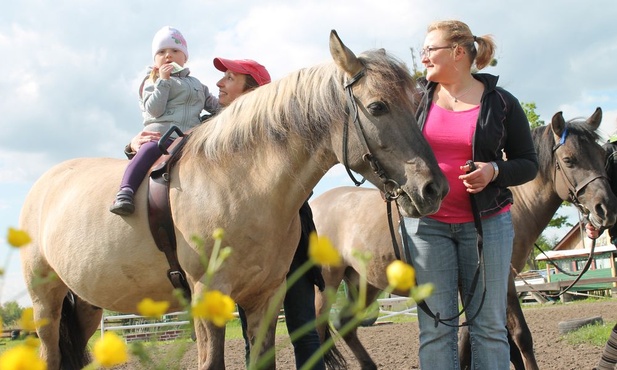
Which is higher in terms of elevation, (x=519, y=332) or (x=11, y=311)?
(x=11, y=311)

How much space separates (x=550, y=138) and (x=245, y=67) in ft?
11.1

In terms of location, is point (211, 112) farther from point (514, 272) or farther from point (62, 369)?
point (514, 272)

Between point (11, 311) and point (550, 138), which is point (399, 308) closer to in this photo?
point (11, 311)

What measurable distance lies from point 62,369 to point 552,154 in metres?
4.74

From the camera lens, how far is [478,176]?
3.18m

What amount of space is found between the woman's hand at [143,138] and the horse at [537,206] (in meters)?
2.29

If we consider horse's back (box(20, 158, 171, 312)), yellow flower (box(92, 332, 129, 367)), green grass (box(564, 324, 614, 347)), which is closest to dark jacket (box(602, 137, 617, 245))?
green grass (box(564, 324, 614, 347))

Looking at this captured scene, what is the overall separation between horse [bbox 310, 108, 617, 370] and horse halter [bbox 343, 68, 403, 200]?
8.40 feet

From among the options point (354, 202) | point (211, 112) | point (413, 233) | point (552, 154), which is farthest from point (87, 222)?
point (552, 154)

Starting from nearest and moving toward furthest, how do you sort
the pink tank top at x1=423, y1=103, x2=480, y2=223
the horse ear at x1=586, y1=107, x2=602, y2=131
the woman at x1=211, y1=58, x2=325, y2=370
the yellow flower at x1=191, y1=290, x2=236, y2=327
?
the yellow flower at x1=191, y1=290, x2=236, y2=327, the pink tank top at x1=423, y1=103, x2=480, y2=223, the woman at x1=211, y1=58, x2=325, y2=370, the horse ear at x1=586, y1=107, x2=602, y2=131

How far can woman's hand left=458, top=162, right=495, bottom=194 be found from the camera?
125 inches

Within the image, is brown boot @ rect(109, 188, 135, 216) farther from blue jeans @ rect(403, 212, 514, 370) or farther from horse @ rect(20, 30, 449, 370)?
blue jeans @ rect(403, 212, 514, 370)

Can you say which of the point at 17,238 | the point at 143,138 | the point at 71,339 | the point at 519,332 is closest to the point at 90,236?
the point at 143,138

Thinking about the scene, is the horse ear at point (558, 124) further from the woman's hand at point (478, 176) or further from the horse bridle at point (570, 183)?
the woman's hand at point (478, 176)
